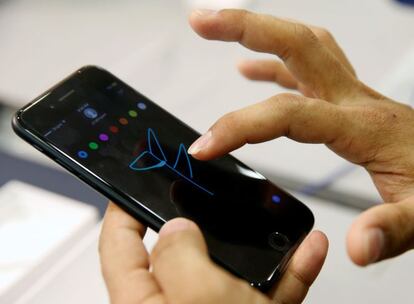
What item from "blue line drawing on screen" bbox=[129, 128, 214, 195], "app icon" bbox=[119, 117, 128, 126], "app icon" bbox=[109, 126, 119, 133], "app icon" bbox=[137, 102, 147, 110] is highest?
"app icon" bbox=[137, 102, 147, 110]

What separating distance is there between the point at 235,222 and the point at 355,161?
0.39 feet

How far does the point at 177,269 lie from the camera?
304 millimetres

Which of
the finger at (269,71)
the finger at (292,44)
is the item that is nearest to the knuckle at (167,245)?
the finger at (292,44)

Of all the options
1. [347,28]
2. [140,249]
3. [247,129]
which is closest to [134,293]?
[140,249]

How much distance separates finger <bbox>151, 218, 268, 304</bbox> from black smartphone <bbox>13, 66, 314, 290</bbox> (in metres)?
0.07

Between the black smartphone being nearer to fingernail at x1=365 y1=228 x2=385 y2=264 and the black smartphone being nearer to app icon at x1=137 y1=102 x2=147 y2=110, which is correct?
app icon at x1=137 y1=102 x2=147 y2=110

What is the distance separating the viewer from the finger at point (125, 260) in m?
0.33

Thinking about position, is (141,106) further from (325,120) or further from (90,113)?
(325,120)

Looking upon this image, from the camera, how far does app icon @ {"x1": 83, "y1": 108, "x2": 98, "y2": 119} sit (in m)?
0.46

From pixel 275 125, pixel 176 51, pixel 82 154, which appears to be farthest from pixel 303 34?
pixel 176 51

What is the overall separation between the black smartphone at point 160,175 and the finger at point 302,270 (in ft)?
0.03

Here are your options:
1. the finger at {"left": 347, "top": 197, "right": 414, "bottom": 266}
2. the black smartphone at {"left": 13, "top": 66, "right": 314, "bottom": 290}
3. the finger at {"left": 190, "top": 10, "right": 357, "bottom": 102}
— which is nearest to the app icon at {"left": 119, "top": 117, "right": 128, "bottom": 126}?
the black smartphone at {"left": 13, "top": 66, "right": 314, "bottom": 290}

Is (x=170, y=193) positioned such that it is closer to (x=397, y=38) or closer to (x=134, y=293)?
(x=134, y=293)

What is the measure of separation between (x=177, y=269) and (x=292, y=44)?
0.26 metres
